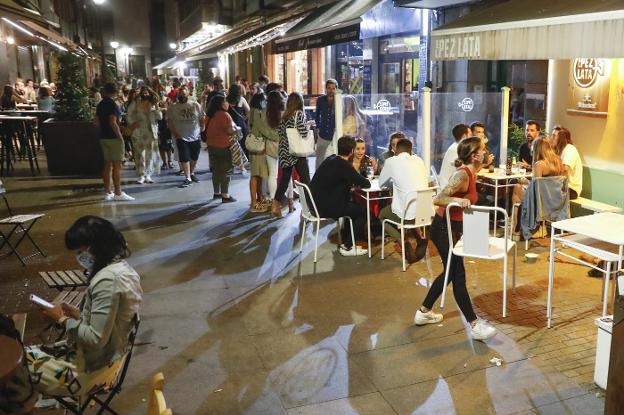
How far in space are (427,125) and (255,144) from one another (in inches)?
103

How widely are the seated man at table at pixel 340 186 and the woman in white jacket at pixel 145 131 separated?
5.59m

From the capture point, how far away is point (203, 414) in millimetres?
3986

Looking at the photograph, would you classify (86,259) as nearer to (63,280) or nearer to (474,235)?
(63,280)

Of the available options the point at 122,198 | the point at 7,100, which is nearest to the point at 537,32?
the point at 122,198

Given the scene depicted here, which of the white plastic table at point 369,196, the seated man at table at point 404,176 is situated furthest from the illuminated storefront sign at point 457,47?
the white plastic table at point 369,196

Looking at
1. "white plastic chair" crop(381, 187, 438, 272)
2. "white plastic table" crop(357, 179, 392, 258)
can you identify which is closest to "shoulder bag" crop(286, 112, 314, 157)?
"white plastic table" crop(357, 179, 392, 258)

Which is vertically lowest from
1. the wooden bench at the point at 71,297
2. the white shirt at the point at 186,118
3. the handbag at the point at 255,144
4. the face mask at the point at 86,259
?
the wooden bench at the point at 71,297

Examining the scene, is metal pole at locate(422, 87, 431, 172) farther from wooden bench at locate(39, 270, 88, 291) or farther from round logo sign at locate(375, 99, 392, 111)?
wooden bench at locate(39, 270, 88, 291)

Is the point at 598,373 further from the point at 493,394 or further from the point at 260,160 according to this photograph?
the point at 260,160

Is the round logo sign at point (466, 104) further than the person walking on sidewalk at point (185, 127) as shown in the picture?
No

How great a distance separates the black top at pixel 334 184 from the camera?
692 centimetres

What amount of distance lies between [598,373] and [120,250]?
128 inches

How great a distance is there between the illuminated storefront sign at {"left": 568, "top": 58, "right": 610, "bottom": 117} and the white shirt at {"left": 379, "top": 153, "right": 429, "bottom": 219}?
120 inches

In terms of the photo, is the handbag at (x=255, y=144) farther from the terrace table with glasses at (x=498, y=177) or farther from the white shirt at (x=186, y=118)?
the terrace table with glasses at (x=498, y=177)
